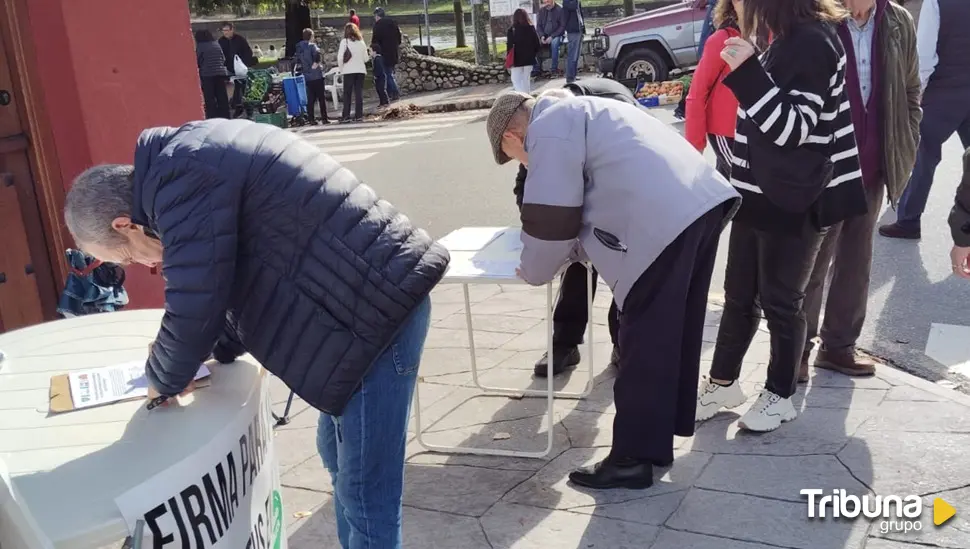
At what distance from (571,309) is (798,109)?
64.7 inches

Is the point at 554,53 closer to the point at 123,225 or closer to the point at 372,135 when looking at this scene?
the point at 372,135

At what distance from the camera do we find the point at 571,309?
4.39m

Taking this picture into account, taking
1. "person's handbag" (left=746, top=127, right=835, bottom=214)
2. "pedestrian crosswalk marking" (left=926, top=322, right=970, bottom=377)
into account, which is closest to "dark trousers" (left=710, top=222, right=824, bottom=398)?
"person's handbag" (left=746, top=127, right=835, bottom=214)

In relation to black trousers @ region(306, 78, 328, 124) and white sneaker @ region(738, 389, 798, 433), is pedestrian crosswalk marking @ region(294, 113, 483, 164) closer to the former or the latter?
black trousers @ region(306, 78, 328, 124)

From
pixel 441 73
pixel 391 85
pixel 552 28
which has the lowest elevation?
pixel 391 85

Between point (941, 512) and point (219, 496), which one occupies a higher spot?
point (219, 496)

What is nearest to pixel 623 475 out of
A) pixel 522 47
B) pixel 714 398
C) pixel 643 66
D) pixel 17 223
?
pixel 714 398

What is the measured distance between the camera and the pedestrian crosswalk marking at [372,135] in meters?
12.1

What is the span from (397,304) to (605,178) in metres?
1.03

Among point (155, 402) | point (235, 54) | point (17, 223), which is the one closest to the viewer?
point (155, 402)

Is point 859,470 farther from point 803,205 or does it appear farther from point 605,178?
point 605,178

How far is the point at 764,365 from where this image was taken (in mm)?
4238

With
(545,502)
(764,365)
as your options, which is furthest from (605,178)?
(764,365)

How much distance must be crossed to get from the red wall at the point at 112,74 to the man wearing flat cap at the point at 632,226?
2035mm
